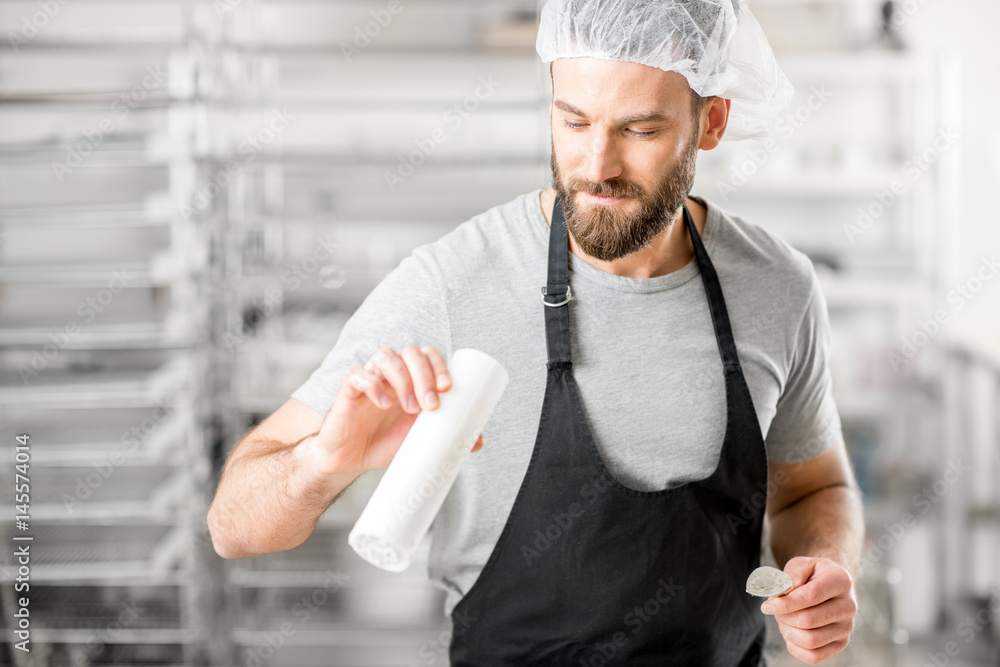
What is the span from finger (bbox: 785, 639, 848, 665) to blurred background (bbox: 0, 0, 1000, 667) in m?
1.75

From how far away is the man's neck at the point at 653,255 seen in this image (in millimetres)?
1198

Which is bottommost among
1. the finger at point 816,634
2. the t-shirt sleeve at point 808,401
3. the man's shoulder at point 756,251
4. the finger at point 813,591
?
the finger at point 816,634

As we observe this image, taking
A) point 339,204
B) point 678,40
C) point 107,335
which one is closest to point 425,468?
point 678,40

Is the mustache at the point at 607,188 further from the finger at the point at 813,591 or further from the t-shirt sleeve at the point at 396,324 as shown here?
the finger at the point at 813,591

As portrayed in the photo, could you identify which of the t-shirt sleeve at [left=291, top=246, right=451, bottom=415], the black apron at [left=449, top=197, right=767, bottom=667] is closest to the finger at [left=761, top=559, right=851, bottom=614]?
the black apron at [left=449, top=197, right=767, bottom=667]

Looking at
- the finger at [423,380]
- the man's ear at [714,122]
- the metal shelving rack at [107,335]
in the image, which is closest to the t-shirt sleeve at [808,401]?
the man's ear at [714,122]

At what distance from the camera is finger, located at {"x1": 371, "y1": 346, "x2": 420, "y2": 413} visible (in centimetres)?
85

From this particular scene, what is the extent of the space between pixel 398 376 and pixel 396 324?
0.97 feet

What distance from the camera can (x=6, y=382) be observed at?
108 inches

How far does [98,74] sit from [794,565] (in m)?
3.14

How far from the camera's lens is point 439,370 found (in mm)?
854

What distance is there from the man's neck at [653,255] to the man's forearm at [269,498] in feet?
1.57

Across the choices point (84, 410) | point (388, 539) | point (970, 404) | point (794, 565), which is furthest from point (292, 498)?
point (970, 404)

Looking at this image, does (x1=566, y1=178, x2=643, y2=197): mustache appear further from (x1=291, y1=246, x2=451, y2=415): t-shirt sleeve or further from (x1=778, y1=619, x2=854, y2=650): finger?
(x1=778, y1=619, x2=854, y2=650): finger
